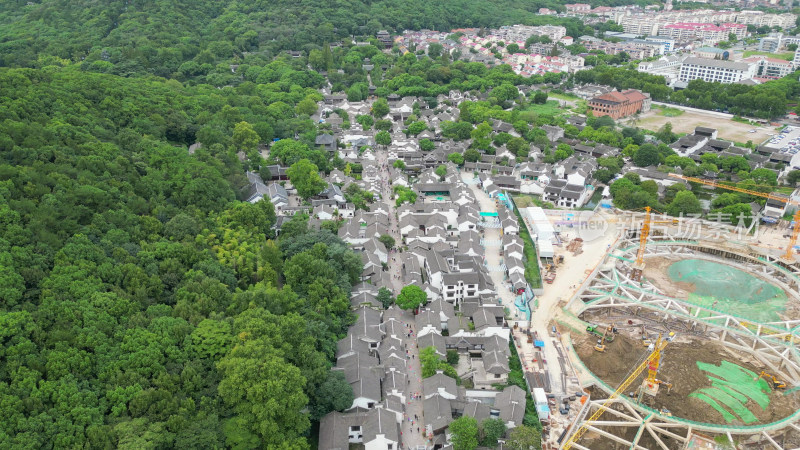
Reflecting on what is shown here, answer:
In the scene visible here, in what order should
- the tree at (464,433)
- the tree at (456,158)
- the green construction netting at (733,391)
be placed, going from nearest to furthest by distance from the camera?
1. the tree at (464,433)
2. the green construction netting at (733,391)
3. the tree at (456,158)

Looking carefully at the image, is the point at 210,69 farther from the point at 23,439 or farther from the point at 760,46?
the point at 760,46

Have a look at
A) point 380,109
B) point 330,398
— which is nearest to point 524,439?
point 330,398

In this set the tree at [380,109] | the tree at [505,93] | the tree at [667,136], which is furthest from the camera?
the tree at [505,93]

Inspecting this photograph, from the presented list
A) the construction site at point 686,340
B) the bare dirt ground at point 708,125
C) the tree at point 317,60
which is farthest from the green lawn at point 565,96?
the construction site at point 686,340

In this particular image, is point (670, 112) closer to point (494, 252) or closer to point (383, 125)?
point (383, 125)

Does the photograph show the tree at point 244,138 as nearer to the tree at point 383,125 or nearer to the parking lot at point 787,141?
the tree at point 383,125

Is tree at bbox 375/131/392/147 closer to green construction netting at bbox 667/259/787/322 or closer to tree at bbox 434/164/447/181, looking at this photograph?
tree at bbox 434/164/447/181

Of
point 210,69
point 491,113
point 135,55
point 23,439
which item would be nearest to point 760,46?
point 491,113
